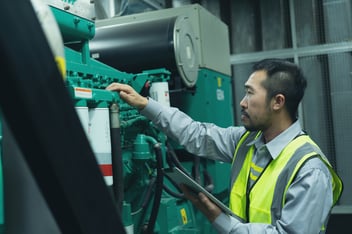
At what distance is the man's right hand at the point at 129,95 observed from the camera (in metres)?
1.68

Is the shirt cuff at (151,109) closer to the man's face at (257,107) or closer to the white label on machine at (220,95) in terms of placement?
the man's face at (257,107)

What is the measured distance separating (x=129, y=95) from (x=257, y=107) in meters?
0.59

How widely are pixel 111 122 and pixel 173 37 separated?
89cm

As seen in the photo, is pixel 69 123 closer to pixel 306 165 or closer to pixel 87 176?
pixel 87 176

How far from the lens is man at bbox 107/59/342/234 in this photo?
1.53 meters

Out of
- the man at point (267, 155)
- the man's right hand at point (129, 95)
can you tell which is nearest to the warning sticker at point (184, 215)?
the man at point (267, 155)

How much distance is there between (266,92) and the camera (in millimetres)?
1818

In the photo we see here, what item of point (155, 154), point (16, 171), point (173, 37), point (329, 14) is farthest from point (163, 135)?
A: point (329, 14)

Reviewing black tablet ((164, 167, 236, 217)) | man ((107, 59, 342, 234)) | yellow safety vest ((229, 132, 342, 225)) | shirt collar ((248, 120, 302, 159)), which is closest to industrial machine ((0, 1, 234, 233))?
man ((107, 59, 342, 234))

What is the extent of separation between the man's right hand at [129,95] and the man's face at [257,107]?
478mm

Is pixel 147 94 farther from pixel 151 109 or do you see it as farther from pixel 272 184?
pixel 272 184

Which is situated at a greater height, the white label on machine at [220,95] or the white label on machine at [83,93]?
the white label on machine at [220,95]

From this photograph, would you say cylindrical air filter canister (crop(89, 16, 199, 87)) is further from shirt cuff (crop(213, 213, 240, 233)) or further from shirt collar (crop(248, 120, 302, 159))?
shirt cuff (crop(213, 213, 240, 233))

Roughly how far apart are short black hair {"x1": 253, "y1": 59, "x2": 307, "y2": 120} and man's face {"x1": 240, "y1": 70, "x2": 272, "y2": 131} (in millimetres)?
26
